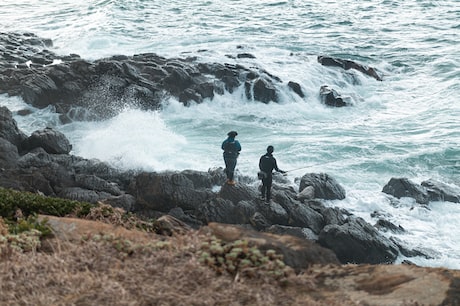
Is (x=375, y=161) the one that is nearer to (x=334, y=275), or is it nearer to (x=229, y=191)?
(x=229, y=191)

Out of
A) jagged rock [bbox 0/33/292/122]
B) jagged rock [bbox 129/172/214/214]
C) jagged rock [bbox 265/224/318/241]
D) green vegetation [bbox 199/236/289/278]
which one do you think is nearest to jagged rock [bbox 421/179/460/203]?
jagged rock [bbox 265/224/318/241]

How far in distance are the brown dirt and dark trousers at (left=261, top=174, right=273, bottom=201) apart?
9912 mm

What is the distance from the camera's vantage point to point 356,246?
15148mm

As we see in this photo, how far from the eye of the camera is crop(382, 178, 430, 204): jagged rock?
1875 cm

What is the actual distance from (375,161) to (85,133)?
38.1 ft

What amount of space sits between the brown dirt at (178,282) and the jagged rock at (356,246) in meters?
9.11

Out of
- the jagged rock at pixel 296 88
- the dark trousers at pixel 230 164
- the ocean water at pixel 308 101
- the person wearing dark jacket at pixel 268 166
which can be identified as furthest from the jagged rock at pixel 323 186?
the jagged rock at pixel 296 88

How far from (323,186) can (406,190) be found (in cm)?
266

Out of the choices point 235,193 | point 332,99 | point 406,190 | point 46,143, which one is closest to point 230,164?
point 235,193

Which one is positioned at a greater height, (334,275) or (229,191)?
(334,275)

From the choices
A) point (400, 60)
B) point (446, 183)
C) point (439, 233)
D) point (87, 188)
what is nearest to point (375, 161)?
point (446, 183)

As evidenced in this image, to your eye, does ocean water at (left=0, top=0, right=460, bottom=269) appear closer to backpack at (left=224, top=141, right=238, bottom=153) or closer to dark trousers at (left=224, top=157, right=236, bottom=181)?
dark trousers at (left=224, top=157, right=236, bottom=181)

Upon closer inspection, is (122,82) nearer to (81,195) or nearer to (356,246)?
(81,195)

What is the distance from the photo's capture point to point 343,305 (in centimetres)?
546
